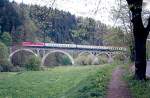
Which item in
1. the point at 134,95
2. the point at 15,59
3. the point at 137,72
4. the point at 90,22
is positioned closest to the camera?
the point at 134,95

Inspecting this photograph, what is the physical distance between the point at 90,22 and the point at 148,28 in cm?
435

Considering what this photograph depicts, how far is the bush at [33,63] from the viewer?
74875mm

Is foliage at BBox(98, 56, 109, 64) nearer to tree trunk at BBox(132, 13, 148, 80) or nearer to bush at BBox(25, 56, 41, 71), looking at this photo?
bush at BBox(25, 56, 41, 71)

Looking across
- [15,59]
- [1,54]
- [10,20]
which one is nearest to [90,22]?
[1,54]

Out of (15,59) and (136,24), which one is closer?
(136,24)

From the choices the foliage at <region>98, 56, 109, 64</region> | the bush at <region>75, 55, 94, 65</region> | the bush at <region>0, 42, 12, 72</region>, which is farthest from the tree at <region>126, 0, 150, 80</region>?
the foliage at <region>98, 56, 109, 64</region>

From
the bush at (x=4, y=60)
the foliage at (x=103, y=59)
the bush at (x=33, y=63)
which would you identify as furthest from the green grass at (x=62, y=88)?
the foliage at (x=103, y=59)

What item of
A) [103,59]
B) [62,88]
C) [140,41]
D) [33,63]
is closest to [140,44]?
[140,41]

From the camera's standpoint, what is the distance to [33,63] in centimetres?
7556

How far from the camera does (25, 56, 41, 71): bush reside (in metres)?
74.9

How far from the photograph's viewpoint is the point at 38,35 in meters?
99.9

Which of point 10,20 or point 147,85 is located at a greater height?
point 10,20

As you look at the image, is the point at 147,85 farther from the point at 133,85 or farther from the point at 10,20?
the point at 10,20

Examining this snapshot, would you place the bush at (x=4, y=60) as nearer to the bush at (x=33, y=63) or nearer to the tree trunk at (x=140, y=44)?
the bush at (x=33, y=63)
